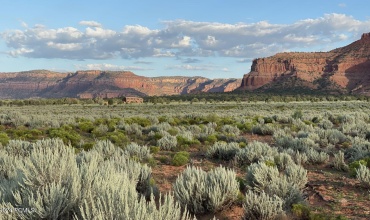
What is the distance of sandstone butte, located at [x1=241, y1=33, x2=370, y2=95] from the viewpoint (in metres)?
142

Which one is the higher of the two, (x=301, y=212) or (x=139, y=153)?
(x=301, y=212)

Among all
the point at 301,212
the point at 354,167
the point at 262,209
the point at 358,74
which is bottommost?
the point at 354,167

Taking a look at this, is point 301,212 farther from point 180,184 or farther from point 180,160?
point 180,160

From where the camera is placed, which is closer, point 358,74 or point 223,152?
point 223,152

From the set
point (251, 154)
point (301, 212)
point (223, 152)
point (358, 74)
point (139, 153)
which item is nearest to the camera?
point (301, 212)

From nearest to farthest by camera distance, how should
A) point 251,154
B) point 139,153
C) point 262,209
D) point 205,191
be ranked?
1. point 262,209
2. point 205,191
3. point 251,154
4. point 139,153

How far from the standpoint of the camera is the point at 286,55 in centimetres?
16738

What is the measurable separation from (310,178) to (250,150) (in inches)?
90.1

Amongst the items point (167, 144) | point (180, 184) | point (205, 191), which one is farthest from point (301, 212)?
point (167, 144)

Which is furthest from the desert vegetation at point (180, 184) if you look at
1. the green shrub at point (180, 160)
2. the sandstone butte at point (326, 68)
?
the sandstone butte at point (326, 68)

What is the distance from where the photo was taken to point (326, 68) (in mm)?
152250

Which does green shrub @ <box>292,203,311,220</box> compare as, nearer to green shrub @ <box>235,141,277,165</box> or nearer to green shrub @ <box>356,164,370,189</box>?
green shrub @ <box>356,164,370,189</box>

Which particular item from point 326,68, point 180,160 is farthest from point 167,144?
point 326,68

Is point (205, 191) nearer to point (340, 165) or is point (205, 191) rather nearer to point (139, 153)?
point (139, 153)
